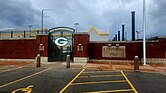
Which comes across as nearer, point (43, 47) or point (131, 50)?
point (131, 50)

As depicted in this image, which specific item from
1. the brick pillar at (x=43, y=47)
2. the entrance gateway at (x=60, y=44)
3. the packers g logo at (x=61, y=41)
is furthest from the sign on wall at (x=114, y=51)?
the brick pillar at (x=43, y=47)

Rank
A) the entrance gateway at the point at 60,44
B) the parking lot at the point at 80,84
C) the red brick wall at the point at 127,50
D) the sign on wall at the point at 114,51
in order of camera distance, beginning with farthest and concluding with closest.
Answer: the entrance gateway at the point at 60,44 → the sign on wall at the point at 114,51 → the red brick wall at the point at 127,50 → the parking lot at the point at 80,84

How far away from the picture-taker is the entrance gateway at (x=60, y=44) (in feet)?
83.0

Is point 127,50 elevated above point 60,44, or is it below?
below

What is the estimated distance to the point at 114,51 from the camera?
25.2 metres

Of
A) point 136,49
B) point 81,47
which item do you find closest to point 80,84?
point 81,47

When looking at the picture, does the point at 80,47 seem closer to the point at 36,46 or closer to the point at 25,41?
the point at 36,46

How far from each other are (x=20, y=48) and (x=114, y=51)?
494 inches

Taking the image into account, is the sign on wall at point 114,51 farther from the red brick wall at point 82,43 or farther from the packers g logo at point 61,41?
the packers g logo at point 61,41

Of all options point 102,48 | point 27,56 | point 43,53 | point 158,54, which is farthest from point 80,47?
point 158,54

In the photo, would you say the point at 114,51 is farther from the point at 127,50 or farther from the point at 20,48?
the point at 20,48

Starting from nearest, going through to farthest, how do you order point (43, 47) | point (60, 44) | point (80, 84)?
point (80, 84)
point (43, 47)
point (60, 44)

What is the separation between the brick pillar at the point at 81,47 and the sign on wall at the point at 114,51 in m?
2.55

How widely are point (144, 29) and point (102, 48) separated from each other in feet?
18.7
